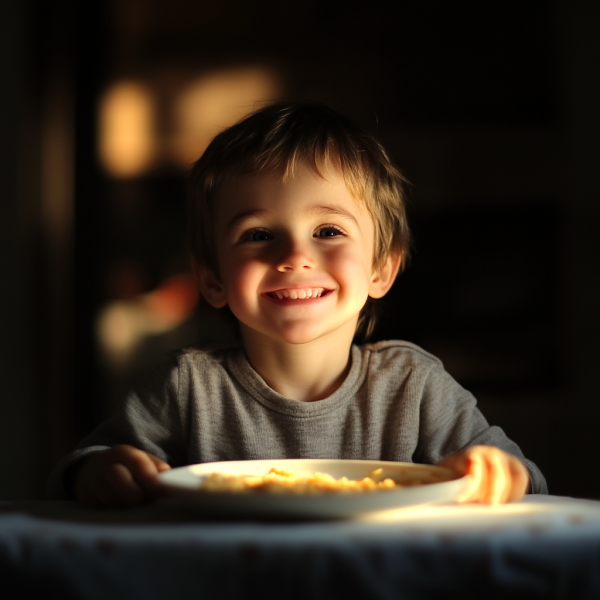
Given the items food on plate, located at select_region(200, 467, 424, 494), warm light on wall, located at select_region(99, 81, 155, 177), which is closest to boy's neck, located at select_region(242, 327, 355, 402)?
food on plate, located at select_region(200, 467, 424, 494)

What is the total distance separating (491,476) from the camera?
2.20 ft

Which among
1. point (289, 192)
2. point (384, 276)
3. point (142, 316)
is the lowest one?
point (142, 316)

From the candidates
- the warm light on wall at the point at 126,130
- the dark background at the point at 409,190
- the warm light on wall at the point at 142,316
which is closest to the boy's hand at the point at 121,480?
the dark background at the point at 409,190

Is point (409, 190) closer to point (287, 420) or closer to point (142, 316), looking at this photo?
point (142, 316)

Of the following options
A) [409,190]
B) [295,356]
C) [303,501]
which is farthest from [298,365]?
[409,190]

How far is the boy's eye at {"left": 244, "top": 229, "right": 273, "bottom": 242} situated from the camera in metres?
1.01

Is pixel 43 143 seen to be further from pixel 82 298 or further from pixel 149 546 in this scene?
pixel 149 546

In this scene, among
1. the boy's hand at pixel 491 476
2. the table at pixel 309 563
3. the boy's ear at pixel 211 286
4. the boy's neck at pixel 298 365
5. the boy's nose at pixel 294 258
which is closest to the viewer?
the table at pixel 309 563

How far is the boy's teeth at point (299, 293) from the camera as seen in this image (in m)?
0.98

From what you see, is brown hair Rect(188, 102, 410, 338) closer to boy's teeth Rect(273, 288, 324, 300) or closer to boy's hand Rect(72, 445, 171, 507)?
boy's teeth Rect(273, 288, 324, 300)

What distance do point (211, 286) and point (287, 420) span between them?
0.28m

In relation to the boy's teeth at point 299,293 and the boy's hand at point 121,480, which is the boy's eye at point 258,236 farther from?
the boy's hand at point 121,480

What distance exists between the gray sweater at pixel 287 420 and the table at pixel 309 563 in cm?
47

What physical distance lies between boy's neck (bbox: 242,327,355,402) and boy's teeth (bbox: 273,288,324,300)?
9 cm
